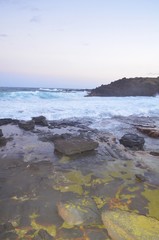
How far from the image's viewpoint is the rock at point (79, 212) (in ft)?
12.8

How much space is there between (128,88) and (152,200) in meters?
41.4

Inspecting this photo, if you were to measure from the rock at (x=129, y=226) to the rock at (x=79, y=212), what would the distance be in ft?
0.57

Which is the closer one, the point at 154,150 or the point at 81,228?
the point at 81,228

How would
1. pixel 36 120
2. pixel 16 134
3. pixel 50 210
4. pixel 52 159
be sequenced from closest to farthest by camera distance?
pixel 50 210, pixel 52 159, pixel 16 134, pixel 36 120

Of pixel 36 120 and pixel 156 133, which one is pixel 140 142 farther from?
pixel 36 120

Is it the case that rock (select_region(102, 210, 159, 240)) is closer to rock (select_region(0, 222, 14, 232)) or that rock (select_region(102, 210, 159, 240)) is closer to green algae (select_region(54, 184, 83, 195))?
green algae (select_region(54, 184, 83, 195))

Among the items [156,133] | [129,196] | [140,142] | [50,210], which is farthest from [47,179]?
[156,133]

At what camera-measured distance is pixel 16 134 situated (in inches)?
383

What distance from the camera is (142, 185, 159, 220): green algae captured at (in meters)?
4.24

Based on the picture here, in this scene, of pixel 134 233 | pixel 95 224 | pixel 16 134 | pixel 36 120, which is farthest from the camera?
pixel 36 120

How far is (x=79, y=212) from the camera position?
4098 millimetres

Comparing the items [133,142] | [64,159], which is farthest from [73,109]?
[64,159]

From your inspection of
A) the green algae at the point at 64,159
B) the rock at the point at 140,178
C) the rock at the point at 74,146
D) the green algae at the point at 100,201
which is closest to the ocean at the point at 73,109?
the rock at the point at 74,146

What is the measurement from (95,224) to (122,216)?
Result: 0.47m
